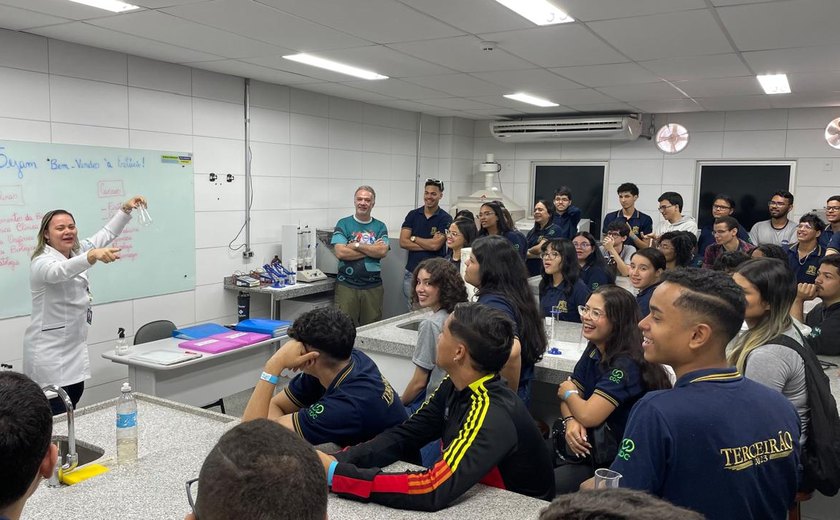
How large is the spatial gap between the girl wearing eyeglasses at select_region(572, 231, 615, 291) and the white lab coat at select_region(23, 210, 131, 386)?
3180 mm

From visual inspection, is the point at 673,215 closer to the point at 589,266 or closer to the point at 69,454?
the point at 589,266

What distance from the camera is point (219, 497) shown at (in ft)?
2.80

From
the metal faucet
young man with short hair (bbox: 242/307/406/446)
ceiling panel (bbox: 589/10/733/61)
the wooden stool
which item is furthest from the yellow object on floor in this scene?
ceiling panel (bbox: 589/10/733/61)

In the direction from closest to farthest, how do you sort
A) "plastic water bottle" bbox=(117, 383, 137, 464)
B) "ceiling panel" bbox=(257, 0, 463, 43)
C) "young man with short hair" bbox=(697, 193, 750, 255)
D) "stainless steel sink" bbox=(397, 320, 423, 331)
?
1. "plastic water bottle" bbox=(117, 383, 137, 464)
2. "ceiling panel" bbox=(257, 0, 463, 43)
3. "stainless steel sink" bbox=(397, 320, 423, 331)
4. "young man with short hair" bbox=(697, 193, 750, 255)

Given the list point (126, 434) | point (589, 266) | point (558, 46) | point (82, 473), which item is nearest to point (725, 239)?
point (589, 266)

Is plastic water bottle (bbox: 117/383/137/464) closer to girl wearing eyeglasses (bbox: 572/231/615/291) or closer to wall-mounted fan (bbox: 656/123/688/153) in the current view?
girl wearing eyeglasses (bbox: 572/231/615/291)

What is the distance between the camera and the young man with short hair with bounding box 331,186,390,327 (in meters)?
5.46

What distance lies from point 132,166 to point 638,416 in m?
4.20

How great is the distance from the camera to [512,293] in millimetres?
2791

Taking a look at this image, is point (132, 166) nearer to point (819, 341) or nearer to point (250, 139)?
point (250, 139)

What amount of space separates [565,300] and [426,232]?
79.6 inches

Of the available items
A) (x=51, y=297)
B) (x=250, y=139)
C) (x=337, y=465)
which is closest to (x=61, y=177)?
(x=51, y=297)

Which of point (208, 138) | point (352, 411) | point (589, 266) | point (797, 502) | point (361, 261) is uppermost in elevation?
point (208, 138)

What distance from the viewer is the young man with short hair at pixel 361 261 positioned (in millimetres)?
5465
